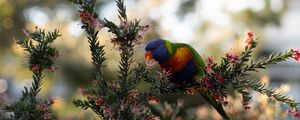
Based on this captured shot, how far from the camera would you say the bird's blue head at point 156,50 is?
220cm

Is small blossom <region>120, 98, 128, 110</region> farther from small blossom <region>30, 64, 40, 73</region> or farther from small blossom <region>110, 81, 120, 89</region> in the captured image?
small blossom <region>30, 64, 40, 73</region>

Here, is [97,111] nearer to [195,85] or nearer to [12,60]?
[195,85]

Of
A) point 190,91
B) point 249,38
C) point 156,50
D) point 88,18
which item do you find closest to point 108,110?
point 88,18

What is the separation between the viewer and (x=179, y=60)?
248cm

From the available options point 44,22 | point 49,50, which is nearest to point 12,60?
point 44,22

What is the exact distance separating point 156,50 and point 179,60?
280 mm

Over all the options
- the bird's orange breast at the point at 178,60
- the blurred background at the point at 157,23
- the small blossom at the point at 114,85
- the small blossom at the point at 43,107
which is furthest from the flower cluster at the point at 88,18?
the blurred background at the point at 157,23

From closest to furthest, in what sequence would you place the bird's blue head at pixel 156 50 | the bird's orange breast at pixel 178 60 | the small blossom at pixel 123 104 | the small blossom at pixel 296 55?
the small blossom at pixel 123 104 → the small blossom at pixel 296 55 → the bird's blue head at pixel 156 50 → the bird's orange breast at pixel 178 60

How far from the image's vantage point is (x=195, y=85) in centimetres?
157

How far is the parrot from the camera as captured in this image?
2.21 metres

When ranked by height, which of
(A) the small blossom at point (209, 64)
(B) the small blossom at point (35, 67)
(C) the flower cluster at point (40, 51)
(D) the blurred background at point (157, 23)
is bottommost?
(A) the small blossom at point (209, 64)

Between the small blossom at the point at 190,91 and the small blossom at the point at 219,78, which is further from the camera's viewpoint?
the small blossom at the point at 190,91

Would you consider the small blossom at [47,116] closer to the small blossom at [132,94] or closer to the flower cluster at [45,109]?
the flower cluster at [45,109]

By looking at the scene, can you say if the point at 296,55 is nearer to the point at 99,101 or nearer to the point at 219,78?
the point at 219,78
